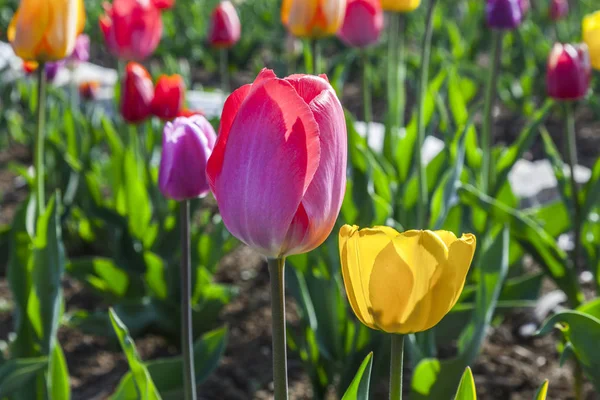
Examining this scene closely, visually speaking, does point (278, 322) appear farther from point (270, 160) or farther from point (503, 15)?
point (503, 15)

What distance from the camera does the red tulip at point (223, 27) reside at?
2.68 m

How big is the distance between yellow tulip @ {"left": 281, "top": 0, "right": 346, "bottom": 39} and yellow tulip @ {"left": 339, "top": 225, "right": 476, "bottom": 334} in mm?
1188

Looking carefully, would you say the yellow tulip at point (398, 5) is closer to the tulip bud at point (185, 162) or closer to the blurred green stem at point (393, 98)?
the blurred green stem at point (393, 98)

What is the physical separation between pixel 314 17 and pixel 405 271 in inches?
47.9

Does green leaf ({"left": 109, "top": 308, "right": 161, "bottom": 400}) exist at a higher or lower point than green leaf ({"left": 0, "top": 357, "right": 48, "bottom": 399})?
higher

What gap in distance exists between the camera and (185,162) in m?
1.14

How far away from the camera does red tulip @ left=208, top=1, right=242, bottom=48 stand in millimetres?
2678

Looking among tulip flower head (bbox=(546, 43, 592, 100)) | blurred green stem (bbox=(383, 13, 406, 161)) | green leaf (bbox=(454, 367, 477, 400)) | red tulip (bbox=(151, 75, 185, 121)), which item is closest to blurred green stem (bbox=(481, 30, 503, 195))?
tulip flower head (bbox=(546, 43, 592, 100))

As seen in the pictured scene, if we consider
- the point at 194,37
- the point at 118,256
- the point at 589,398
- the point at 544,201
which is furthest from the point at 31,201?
the point at 194,37

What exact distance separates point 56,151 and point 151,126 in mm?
307

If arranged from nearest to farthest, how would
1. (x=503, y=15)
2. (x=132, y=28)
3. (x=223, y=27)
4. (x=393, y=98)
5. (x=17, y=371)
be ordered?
(x=17, y=371) < (x=503, y=15) < (x=132, y=28) < (x=393, y=98) < (x=223, y=27)

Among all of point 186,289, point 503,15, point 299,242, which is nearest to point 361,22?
point 503,15

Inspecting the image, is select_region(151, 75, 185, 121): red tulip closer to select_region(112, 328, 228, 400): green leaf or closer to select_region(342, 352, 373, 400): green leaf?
select_region(112, 328, 228, 400): green leaf

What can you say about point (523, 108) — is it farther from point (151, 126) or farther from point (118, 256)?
point (118, 256)
